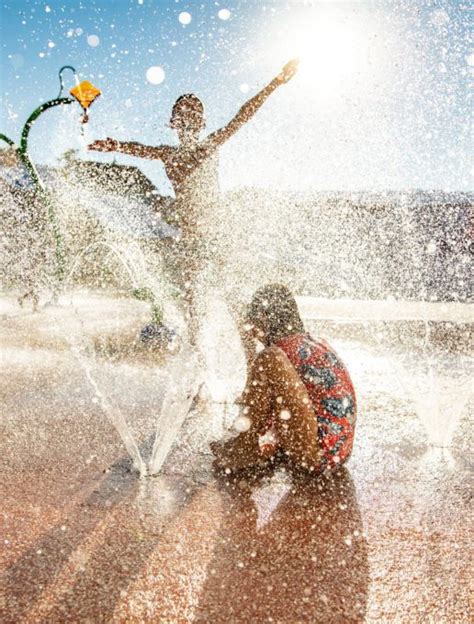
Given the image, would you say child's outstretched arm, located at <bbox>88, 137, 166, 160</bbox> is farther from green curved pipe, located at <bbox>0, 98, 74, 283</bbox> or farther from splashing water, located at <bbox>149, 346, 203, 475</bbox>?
green curved pipe, located at <bbox>0, 98, 74, 283</bbox>

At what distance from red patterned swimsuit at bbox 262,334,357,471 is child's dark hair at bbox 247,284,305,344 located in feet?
0.40

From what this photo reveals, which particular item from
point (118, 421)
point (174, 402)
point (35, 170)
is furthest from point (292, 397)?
point (35, 170)

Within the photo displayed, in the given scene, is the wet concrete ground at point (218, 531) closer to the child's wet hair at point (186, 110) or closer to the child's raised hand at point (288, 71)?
the child's wet hair at point (186, 110)

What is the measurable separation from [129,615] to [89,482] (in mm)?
1116

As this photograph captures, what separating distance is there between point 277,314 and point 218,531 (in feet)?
3.72

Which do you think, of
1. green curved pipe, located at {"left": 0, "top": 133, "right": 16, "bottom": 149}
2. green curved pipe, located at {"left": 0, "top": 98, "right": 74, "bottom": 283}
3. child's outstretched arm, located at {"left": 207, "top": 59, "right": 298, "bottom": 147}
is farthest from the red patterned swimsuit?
green curved pipe, located at {"left": 0, "top": 133, "right": 16, "bottom": 149}

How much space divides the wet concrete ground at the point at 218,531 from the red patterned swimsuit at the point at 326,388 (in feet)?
1.07

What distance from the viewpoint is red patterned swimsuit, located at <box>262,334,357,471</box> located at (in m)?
2.56

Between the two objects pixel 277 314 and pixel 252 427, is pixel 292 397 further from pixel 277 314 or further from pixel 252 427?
pixel 277 314

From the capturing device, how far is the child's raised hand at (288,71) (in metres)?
3.80

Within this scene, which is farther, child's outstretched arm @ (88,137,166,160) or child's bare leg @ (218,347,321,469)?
child's outstretched arm @ (88,137,166,160)

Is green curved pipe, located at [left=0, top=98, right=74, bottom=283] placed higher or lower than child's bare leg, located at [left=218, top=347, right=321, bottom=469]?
higher

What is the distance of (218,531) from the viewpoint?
Answer: 7.59 feet

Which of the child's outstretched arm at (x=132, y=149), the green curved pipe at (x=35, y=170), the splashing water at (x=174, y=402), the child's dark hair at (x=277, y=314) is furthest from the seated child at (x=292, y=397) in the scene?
the green curved pipe at (x=35, y=170)
